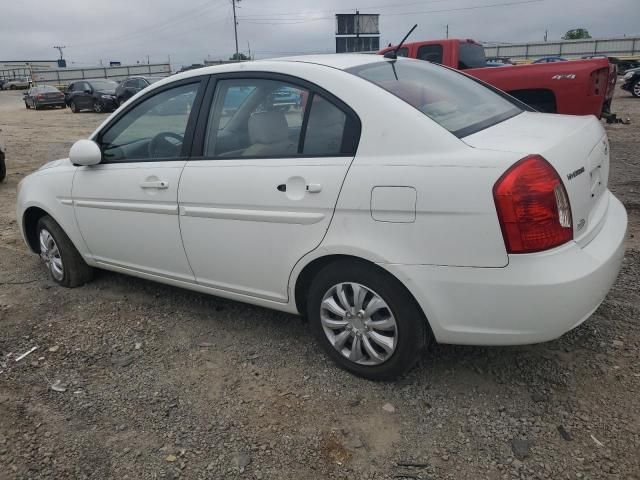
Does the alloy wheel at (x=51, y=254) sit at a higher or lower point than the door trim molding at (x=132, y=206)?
lower

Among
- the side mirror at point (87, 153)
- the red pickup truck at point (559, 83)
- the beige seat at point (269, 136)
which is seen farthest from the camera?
the red pickup truck at point (559, 83)

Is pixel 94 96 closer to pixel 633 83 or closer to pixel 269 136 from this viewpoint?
pixel 633 83

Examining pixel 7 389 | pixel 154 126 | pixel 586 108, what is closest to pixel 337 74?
pixel 154 126

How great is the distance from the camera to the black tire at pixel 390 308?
254 centimetres

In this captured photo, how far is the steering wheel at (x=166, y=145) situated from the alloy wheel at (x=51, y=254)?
1.42 meters

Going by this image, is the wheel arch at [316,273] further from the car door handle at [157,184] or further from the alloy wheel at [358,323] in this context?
the car door handle at [157,184]

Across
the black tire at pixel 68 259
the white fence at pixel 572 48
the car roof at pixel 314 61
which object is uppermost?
the white fence at pixel 572 48

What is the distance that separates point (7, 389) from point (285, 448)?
1701 mm

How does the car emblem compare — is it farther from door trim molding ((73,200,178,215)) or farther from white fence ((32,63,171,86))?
white fence ((32,63,171,86))

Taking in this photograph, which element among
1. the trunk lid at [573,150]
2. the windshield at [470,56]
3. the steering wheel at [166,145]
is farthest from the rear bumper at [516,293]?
the windshield at [470,56]

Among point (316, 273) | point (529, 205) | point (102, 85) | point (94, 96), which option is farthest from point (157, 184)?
point (102, 85)

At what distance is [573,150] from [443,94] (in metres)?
0.82

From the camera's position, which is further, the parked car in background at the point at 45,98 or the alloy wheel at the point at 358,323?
the parked car in background at the point at 45,98

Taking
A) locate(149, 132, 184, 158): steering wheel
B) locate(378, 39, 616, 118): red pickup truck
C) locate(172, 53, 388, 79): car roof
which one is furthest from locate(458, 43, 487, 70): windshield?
locate(149, 132, 184, 158): steering wheel
